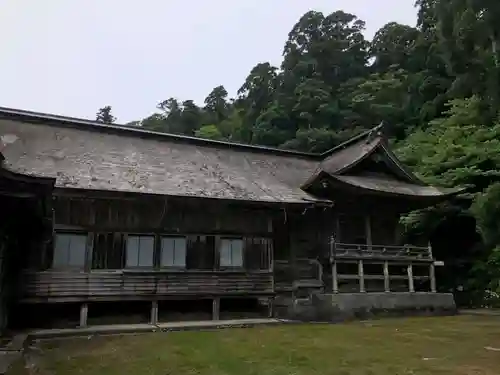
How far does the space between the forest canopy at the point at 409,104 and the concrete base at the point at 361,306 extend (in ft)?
13.5

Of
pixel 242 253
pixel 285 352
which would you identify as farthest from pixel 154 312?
pixel 285 352

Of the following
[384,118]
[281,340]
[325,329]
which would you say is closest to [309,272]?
[325,329]

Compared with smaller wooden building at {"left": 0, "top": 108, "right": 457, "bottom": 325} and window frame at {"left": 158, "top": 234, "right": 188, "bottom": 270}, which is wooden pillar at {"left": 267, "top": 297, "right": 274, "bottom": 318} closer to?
smaller wooden building at {"left": 0, "top": 108, "right": 457, "bottom": 325}

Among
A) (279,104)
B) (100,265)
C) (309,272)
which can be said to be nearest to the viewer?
(100,265)

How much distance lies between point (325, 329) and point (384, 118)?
1228 inches

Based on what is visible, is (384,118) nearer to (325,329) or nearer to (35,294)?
(325,329)

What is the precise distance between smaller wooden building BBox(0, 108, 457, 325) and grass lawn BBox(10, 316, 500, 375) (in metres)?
2.85

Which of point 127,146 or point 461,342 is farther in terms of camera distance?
point 127,146

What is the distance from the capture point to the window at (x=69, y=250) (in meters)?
14.6

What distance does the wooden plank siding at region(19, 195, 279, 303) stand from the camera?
1434cm

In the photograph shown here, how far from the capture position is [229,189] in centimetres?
1731

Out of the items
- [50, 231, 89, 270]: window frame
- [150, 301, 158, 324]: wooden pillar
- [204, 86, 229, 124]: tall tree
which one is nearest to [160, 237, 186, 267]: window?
[150, 301, 158, 324]: wooden pillar

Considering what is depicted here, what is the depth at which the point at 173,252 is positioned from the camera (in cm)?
1620

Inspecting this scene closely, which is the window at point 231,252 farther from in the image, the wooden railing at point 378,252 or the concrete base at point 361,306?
the wooden railing at point 378,252
